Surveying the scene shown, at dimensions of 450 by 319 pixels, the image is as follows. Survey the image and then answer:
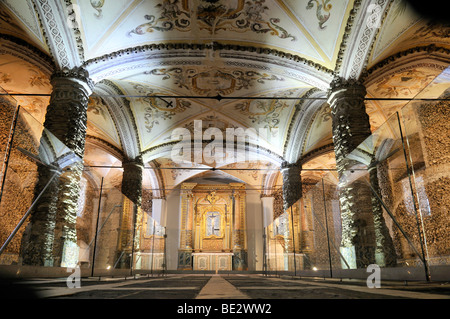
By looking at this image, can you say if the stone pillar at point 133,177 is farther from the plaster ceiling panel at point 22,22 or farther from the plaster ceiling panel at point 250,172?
the plaster ceiling panel at point 22,22

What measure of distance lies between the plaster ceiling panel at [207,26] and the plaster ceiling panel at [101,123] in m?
3.47

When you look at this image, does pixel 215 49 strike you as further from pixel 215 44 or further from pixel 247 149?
pixel 247 149

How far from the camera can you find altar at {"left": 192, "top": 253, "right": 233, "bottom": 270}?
51.4 feet

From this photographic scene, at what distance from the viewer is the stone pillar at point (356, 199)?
3.62m

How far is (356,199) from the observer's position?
4.46 metres

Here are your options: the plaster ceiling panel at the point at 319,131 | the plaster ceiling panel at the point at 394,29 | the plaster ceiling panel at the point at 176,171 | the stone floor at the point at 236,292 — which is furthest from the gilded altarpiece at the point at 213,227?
the stone floor at the point at 236,292

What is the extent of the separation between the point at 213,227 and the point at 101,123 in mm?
8339

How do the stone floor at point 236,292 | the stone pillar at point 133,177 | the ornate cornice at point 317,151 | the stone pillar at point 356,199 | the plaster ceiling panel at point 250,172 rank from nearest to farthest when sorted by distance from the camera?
the stone floor at point 236,292, the stone pillar at point 356,199, the stone pillar at point 133,177, the ornate cornice at point 317,151, the plaster ceiling panel at point 250,172

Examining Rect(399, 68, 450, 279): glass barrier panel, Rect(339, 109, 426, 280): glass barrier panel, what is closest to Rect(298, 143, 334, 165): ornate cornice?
Rect(339, 109, 426, 280): glass barrier panel

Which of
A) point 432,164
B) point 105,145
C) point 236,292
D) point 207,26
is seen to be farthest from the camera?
point 105,145

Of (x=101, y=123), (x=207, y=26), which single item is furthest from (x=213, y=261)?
(x=207, y=26)

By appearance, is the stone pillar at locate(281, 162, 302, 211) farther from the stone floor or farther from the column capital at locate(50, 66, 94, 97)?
the stone floor

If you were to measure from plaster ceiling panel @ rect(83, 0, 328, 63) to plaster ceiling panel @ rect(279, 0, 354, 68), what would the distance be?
0.10 metres
